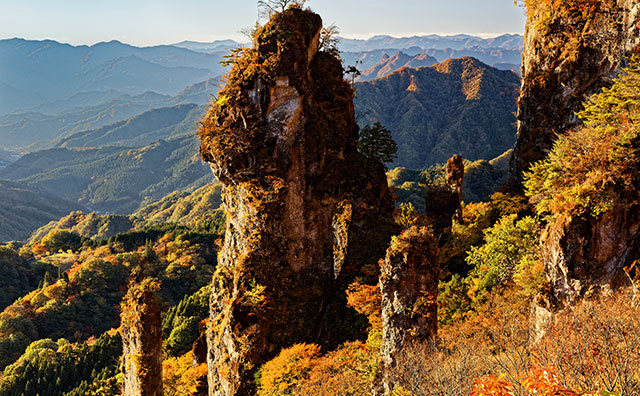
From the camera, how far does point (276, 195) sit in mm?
26109

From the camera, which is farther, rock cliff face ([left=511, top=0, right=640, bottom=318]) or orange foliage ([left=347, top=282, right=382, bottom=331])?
orange foliage ([left=347, top=282, right=382, bottom=331])

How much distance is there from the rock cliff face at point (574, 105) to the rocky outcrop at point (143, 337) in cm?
2154

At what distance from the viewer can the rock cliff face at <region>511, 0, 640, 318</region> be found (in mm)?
16016

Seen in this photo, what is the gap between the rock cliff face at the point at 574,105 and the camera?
1602 centimetres

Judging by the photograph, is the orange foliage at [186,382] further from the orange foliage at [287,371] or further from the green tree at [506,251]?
the green tree at [506,251]

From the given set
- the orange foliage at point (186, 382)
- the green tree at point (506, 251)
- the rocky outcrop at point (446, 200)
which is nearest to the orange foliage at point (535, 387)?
the green tree at point (506, 251)

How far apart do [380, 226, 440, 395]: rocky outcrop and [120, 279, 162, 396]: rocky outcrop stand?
14.6m

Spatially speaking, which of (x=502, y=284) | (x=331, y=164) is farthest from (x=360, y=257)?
(x=502, y=284)

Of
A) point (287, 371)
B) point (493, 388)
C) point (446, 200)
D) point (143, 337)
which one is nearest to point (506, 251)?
point (446, 200)

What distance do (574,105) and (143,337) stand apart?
36.4m

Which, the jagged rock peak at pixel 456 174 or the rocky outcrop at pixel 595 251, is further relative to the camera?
the jagged rock peak at pixel 456 174

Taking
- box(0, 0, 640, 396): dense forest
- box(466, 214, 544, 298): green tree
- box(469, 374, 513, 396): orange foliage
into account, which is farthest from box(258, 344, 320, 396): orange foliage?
box(469, 374, 513, 396): orange foliage

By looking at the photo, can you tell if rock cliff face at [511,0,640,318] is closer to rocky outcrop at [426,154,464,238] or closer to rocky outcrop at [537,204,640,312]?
rocky outcrop at [537,204,640,312]

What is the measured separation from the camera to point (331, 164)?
94.2 ft
